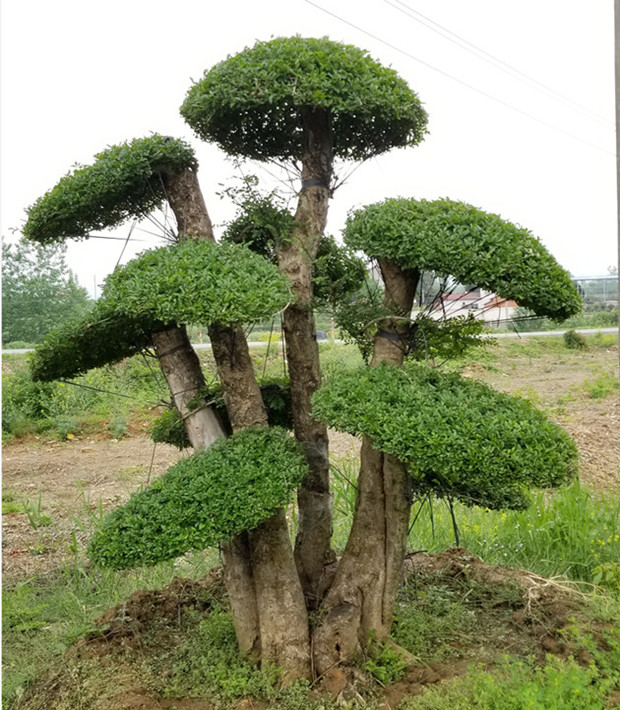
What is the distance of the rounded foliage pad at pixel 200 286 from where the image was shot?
2.54 meters

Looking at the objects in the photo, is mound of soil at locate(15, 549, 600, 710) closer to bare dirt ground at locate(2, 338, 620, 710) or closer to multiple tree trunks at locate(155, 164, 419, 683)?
bare dirt ground at locate(2, 338, 620, 710)

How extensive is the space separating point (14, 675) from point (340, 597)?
165cm

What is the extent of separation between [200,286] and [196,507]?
2.81 ft

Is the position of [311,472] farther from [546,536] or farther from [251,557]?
[546,536]

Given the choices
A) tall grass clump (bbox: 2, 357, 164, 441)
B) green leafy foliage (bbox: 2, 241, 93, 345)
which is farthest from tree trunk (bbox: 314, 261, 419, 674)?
green leafy foliage (bbox: 2, 241, 93, 345)

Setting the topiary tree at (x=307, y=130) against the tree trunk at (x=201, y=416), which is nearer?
the topiary tree at (x=307, y=130)

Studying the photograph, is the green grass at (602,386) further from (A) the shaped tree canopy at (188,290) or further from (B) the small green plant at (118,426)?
(A) the shaped tree canopy at (188,290)

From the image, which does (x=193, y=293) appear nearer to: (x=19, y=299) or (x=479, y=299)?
(x=479, y=299)

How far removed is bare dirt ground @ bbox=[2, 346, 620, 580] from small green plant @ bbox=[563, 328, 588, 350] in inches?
84.9

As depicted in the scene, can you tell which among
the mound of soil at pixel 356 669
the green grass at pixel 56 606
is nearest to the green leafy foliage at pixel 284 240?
the mound of soil at pixel 356 669

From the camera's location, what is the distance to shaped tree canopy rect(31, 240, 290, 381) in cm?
254

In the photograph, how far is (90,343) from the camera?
10.3 feet

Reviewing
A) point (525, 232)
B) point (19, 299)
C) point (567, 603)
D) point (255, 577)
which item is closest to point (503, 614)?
point (567, 603)

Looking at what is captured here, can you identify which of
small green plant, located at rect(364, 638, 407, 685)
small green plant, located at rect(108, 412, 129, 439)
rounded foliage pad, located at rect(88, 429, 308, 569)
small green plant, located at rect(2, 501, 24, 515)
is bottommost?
small green plant, located at rect(2, 501, 24, 515)
